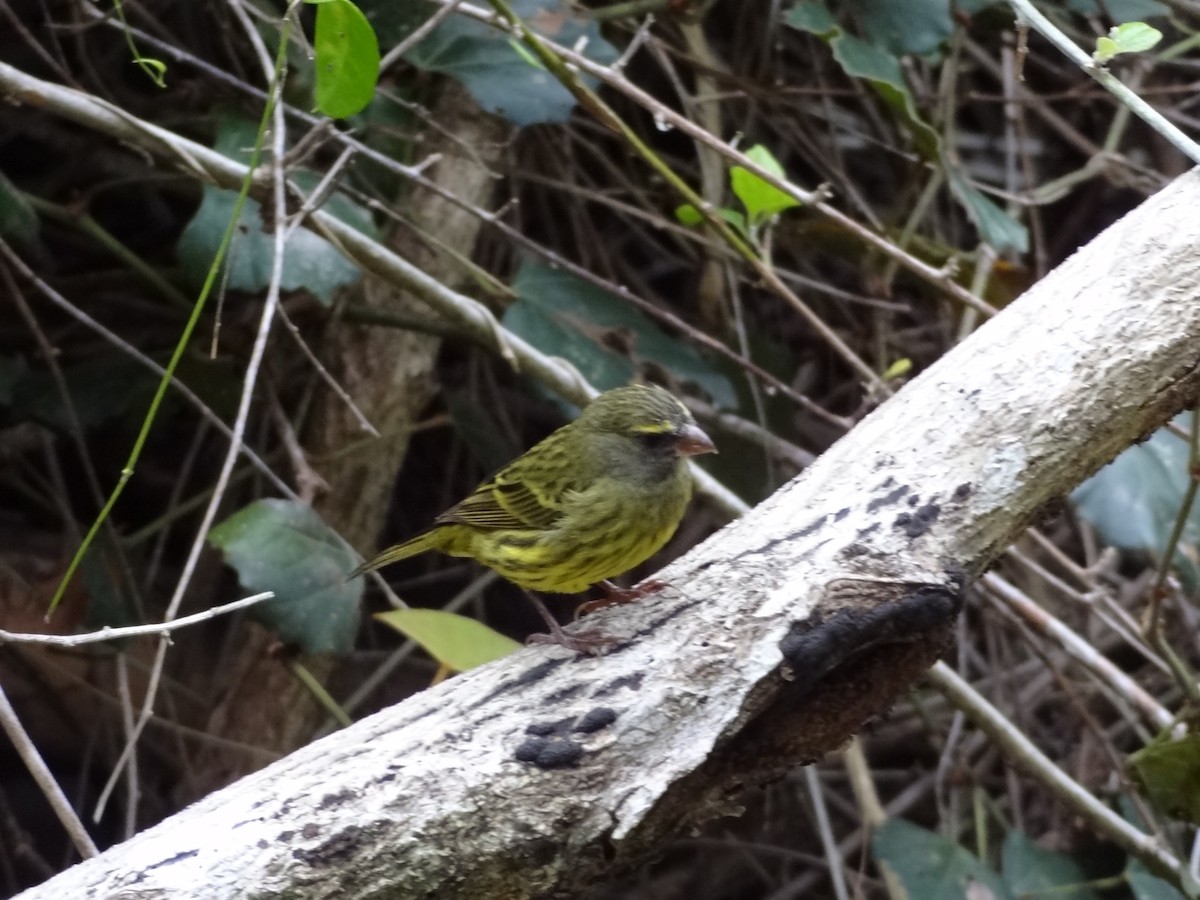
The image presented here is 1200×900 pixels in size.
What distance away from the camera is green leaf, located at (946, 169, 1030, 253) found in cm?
289

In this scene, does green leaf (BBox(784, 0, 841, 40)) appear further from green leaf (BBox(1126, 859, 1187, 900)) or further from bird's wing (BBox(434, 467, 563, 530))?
green leaf (BBox(1126, 859, 1187, 900))

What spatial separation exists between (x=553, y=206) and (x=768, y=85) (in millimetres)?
809

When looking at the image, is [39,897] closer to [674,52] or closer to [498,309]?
[498,309]

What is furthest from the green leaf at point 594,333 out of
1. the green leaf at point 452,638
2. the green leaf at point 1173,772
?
the green leaf at point 1173,772

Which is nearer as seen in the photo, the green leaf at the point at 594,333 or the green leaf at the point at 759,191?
the green leaf at the point at 759,191

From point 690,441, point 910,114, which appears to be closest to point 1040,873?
point 690,441

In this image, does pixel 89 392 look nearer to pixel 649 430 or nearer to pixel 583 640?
pixel 649 430

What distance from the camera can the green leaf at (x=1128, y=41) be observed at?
6.35ft

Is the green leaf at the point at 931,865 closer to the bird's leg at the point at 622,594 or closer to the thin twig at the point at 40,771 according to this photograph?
the bird's leg at the point at 622,594

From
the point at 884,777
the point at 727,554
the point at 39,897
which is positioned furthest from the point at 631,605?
the point at 884,777

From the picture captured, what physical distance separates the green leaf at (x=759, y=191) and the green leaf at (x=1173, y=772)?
1296mm

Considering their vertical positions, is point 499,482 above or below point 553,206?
below

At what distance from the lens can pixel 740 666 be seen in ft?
5.43

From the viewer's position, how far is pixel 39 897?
1.55 metres
